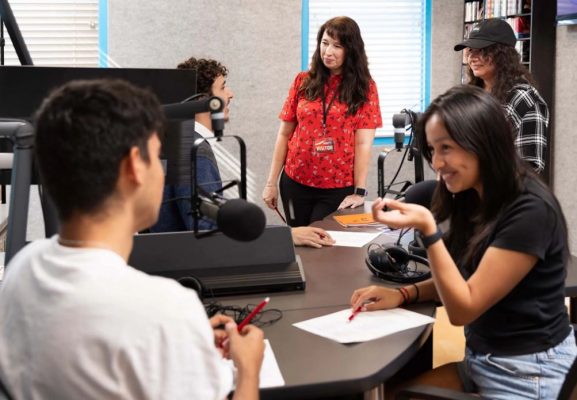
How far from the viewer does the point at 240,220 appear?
134 cm

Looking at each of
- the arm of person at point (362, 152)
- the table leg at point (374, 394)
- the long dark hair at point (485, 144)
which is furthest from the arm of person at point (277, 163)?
the table leg at point (374, 394)

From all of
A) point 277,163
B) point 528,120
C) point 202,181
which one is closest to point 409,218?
point 202,181

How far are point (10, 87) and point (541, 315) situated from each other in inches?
52.1

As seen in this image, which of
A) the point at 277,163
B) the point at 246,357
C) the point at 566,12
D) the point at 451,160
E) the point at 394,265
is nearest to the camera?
the point at 246,357

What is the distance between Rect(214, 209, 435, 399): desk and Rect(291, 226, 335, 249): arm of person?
1.24 feet

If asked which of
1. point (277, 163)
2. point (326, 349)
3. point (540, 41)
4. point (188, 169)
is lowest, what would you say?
point (326, 349)

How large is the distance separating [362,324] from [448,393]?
0.80ft

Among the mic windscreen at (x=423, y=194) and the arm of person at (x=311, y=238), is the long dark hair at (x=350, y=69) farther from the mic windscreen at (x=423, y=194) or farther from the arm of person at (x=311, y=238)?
the mic windscreen at (x=423, y=194)

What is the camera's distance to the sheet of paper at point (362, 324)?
1530 mm

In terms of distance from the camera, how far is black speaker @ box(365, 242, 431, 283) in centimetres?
197

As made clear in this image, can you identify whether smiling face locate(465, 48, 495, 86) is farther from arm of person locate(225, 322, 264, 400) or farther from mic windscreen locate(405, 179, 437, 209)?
arm of person locate(225, 322, 264, 400)

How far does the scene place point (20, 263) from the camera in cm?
101

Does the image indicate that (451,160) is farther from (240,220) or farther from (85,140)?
(85,140)

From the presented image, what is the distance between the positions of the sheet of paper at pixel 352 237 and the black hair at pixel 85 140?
1.54 metres
